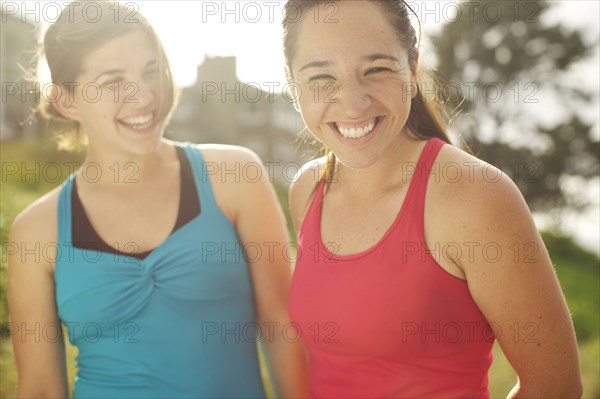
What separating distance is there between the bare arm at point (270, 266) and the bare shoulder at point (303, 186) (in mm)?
85

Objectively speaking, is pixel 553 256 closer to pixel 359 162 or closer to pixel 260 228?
pixel 260 228

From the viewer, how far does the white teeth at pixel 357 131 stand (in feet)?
7.29

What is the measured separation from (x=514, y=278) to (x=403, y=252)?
1.21 feet

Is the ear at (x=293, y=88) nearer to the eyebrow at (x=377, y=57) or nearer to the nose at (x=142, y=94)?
the eyebrow at (x=377, y=57)

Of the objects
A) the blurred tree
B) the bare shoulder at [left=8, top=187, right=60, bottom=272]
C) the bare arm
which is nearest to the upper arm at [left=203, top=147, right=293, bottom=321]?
the bare arm

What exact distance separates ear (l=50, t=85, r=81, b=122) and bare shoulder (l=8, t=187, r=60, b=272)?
0.43 m

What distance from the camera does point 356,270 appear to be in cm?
223

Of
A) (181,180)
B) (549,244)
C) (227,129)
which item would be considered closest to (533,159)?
(549,244)

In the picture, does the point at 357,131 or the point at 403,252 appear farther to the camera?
the point at 357,131

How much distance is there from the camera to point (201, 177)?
287 cm

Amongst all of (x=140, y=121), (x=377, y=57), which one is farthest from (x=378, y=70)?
(x=140, y=121)

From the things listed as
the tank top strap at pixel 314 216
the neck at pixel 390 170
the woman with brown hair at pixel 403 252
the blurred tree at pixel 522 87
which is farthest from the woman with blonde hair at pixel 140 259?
the blurred tree at pixel 522 87

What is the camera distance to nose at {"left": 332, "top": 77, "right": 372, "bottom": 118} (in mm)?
2168

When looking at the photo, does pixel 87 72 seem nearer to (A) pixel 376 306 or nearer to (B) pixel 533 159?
(A) pixel 376 306
